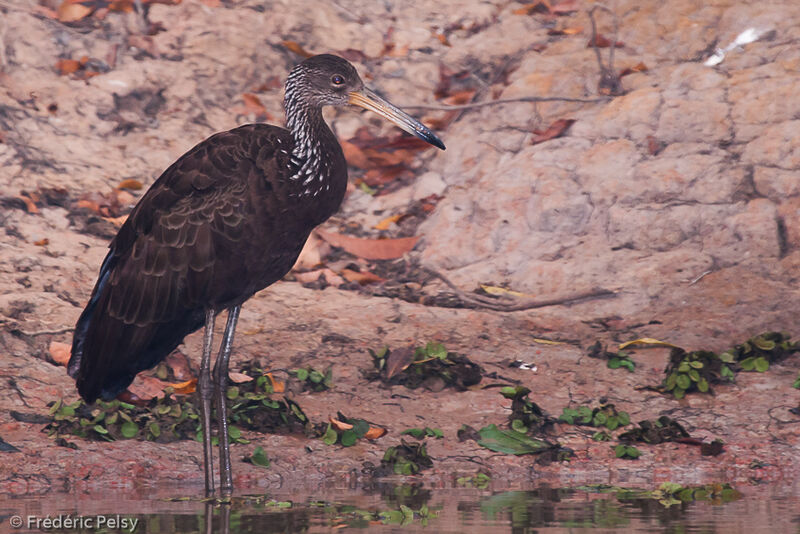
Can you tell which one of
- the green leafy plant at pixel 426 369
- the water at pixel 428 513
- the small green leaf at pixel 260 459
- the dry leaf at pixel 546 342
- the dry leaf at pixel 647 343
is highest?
the dry leaf at pixel 546 342

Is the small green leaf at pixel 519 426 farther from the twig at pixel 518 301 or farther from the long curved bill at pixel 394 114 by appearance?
the twig at pixel 518 301

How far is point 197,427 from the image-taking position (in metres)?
6.61

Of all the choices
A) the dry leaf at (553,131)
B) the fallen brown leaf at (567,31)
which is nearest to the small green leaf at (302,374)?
the dry leaf at (553,131)

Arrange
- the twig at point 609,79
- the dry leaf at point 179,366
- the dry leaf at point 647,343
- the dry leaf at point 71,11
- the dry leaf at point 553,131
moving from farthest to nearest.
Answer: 1. the dry leaf at point 71,11
2. the twig at point 609,79
3. the dry leaf at point 553,131
4. the dry leaf at point 647,343
5. the dry leaf at point 179,366

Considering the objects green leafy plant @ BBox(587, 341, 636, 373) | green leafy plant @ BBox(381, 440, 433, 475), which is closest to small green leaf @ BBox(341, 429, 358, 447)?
green leafy plant @ BBox(381, 440, 433, 475)

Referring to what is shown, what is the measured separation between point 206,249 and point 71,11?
686 cm

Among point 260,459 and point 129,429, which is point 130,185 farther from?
point 260,459

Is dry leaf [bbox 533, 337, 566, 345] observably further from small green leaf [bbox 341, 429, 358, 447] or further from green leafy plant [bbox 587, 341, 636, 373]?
small green leaf [bbox 341, 429, 358, 447]

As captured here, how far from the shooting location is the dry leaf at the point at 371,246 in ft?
31.0

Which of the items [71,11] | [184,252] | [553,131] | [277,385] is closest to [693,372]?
[277,385]

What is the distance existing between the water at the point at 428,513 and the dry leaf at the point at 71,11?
7423 millimetres

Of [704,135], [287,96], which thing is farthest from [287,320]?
[704,135]

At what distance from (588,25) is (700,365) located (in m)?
5.54

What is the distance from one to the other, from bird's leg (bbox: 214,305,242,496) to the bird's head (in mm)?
1218
